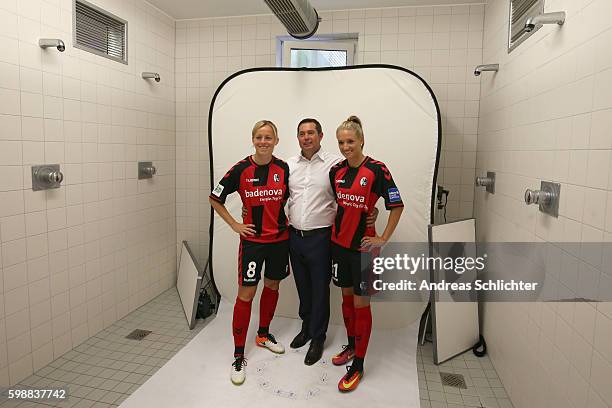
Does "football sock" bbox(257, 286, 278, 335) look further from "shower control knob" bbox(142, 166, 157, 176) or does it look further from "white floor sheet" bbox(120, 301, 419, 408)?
"shower control knob" bbox(142, 166, 157, 176)

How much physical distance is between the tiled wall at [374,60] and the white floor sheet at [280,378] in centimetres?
128

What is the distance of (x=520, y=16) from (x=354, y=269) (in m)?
A: 1.75

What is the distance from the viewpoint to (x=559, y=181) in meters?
1.71


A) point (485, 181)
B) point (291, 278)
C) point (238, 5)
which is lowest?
point (291, 278)

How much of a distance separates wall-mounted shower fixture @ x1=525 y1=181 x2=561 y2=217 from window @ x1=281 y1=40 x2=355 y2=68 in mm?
2131

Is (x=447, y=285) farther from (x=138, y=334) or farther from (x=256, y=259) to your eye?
(x=138, y=334)

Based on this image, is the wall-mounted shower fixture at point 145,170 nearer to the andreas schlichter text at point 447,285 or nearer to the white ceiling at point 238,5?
the white ceiling at point 238,5

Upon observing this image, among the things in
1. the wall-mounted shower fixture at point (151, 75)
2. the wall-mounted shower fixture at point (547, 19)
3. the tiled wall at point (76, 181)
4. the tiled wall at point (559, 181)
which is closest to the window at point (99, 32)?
the tiled wall at point (76, 181)

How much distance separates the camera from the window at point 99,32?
2.66 metres

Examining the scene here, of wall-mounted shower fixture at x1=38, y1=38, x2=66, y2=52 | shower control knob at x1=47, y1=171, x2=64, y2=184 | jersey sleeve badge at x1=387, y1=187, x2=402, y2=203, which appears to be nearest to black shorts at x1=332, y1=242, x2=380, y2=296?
jersey sleeve badge at x1=387, y1=187, x2=402, y2=203

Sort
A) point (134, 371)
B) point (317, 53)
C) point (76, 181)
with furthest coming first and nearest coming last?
point (317, 53) < point (76, 181) < point (134, 371)

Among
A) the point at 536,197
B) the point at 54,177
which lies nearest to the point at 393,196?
the point at 536,197

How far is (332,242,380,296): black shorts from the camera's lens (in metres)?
2.37

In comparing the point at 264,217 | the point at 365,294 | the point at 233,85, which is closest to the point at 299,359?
the point at 365,294
